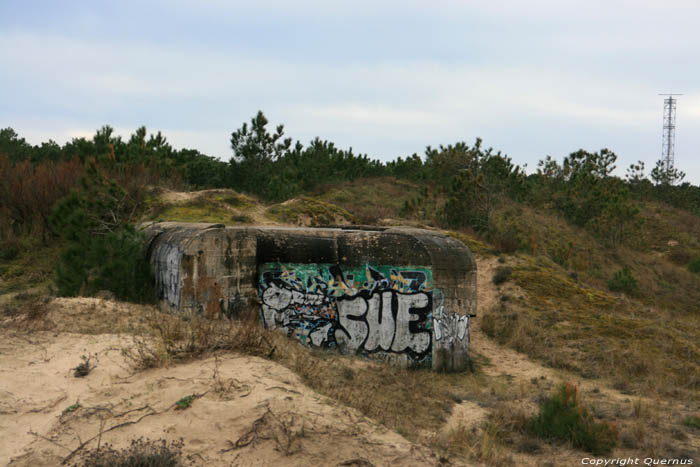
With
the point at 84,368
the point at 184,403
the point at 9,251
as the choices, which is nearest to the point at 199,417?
the point at 184,403

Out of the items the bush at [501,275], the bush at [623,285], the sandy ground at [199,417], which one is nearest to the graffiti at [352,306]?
the sandy ground at [199,417]

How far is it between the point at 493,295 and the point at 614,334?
4.16m

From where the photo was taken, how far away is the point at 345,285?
1134 cm


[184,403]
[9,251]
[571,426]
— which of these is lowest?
[571,426]

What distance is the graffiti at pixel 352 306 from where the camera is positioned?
36.1ft

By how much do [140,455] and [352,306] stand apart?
292 inches

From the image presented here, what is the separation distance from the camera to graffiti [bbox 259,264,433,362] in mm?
11016

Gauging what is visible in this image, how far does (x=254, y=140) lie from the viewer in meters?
32.1

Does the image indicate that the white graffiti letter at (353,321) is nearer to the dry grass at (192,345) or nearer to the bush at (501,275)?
the dry grass at (192,345)

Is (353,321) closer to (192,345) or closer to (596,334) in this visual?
(192,345)

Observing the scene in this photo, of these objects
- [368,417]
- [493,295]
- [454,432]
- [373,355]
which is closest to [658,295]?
[493,295]

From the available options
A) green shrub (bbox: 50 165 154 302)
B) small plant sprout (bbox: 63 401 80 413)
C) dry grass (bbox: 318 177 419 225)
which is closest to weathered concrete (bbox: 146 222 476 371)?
green shrub (bbox: 50 165 154 302)

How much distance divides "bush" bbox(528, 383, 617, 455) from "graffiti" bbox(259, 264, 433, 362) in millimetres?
4124

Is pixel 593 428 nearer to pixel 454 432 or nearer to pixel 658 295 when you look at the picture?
pixel 454 432
